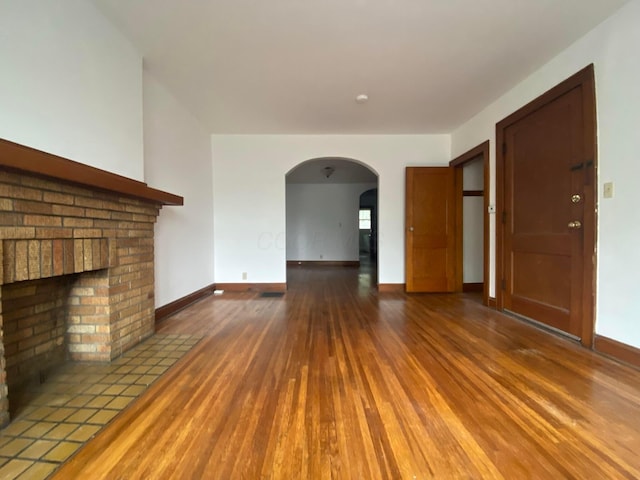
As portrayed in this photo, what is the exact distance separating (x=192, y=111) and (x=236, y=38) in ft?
5.40

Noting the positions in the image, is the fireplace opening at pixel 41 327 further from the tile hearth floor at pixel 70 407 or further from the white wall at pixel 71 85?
the white wall at pixel 71 85

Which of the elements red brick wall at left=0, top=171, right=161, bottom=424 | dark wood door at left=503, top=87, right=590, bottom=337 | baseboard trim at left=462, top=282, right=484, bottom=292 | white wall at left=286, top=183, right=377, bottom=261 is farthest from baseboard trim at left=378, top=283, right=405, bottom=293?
white wall at left=286, top=183, right=377, bottom=261

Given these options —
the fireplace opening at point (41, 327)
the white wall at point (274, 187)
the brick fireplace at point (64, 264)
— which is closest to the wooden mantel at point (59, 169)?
the brick fireplace at point (64, 264)

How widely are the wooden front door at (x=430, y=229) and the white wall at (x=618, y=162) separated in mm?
2048

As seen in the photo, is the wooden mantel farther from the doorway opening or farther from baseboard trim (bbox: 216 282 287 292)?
the doorway opening

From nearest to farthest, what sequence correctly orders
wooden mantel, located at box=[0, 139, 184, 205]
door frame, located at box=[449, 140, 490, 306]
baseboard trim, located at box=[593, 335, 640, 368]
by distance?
wooden mantel, located at box=[0, 139, 184, 205] → baseboard trim, located at box=[593, 335, 640, 368] → door frame, located at box=[449, 140, 490, 306]

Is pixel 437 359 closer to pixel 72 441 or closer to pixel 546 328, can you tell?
pixel 546 328

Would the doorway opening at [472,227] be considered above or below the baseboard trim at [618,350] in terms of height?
above

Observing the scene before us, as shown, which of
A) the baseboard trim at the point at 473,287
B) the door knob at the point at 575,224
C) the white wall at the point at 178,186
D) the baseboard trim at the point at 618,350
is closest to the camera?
the baseboard trim at the point at 618,350

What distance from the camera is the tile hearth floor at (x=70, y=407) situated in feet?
3.51

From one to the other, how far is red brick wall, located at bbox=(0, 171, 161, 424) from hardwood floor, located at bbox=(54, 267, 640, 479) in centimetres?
59

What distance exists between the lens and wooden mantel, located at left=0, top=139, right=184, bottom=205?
3.76ft

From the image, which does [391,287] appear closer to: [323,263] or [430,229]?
[430,229]

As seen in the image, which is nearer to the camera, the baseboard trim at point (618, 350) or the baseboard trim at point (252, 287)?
the baseboard trim at point (618, 350)
